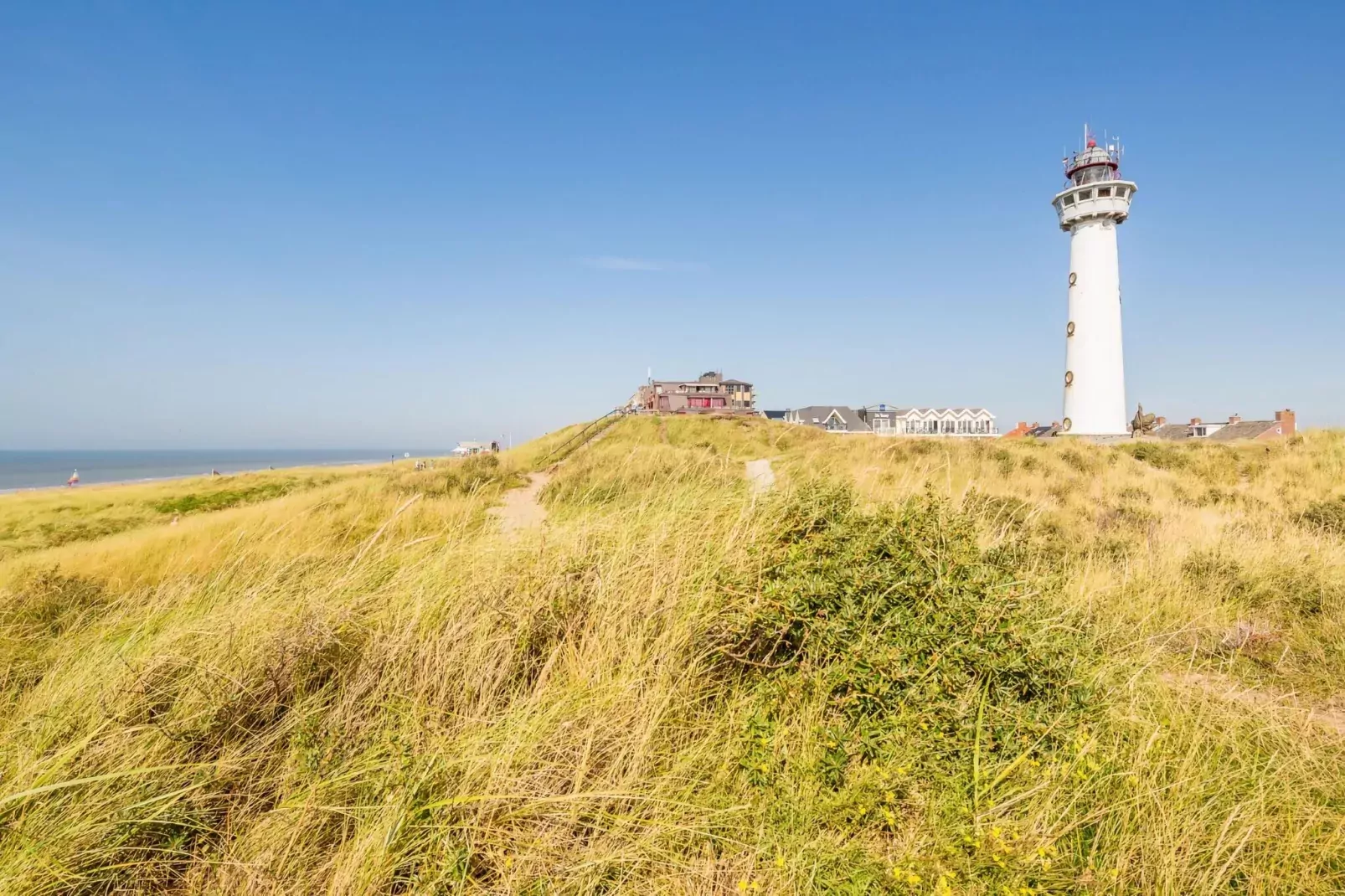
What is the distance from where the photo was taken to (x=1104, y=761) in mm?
2354

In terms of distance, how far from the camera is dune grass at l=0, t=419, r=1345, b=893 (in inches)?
75.4

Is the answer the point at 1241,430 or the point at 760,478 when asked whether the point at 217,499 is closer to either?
the point at 760,478

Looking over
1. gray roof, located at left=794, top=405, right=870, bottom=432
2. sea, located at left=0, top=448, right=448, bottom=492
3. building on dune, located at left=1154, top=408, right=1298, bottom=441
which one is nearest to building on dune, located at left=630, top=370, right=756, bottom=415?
gray roof, located at left=794, top=405, right=870, bottom=432

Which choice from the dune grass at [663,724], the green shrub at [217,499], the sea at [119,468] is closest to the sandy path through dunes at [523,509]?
the dune grass at [663,724]

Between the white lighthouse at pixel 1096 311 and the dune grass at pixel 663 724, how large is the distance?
29145mm

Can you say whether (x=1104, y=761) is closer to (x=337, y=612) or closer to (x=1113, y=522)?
(x=337, y=612)

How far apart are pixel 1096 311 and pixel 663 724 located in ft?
113

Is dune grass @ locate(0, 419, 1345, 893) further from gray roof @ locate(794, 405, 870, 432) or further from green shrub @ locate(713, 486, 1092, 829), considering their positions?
gray roof @ locate(794, 405, 870, 432)

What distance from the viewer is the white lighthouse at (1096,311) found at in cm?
2808

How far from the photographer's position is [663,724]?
8.34 feet

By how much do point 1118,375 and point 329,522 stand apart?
34402 mm

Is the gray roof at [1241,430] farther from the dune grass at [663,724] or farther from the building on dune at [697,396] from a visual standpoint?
the dune grass at [663,724]

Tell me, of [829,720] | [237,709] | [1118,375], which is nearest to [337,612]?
[237,709]

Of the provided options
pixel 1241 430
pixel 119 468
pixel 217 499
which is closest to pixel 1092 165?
pixel 1241 430
